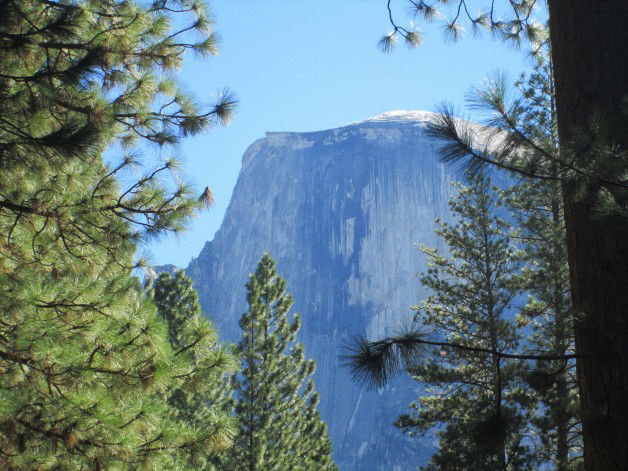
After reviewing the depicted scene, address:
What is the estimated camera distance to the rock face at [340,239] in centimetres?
8581

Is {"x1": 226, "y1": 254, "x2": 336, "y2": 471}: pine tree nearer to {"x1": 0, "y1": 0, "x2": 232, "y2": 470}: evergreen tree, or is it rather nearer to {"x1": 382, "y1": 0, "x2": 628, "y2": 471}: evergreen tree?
{"x1": 0, "y1": 0, "x2": 232, "y2": 470}: evergreen tree

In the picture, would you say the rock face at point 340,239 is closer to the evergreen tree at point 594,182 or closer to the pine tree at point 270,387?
the pine tree at point 270,387

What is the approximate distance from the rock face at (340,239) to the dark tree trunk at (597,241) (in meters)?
79.7

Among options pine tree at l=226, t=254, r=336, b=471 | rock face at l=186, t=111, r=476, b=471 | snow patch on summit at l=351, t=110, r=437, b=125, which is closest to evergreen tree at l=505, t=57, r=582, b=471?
pine tree at l=226, t=254, r=336, b=471

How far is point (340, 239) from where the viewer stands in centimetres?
9681

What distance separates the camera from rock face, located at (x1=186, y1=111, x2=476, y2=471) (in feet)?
282

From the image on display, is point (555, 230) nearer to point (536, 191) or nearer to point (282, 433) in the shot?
point (536, 191)

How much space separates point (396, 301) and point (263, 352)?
73.2 metres

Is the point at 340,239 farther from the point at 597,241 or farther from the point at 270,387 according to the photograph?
the point at 597,241

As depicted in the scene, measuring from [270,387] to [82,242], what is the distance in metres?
13.4

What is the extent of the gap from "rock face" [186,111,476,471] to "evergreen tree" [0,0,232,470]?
77.8 meters

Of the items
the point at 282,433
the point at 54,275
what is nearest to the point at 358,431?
the point at 282,433

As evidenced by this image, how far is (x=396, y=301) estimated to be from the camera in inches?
3526

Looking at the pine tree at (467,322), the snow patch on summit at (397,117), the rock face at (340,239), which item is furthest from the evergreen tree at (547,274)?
the snow patch on summit at (397,117)
